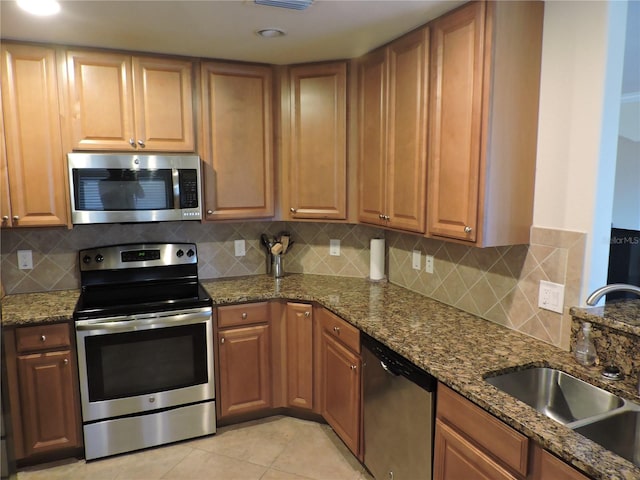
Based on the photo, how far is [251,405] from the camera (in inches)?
112

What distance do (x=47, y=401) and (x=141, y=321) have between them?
0.62 m

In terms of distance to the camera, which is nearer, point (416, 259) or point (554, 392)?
point (554, 392)

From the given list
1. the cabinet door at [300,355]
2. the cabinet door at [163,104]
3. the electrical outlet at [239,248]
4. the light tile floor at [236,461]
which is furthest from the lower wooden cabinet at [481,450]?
the cabinet door at [163,104]

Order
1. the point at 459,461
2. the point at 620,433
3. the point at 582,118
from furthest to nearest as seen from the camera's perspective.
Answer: the point at 582,118 < the point at 459,461 < the point at 620,433

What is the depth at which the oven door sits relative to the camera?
8.00 ft

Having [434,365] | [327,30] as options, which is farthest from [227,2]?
[434,365]

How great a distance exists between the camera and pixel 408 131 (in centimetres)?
230

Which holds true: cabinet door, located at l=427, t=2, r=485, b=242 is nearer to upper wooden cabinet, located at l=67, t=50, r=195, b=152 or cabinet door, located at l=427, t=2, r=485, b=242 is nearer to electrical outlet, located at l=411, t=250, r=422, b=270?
electrical outlet, located at l=411, t=250, r=422, b=270

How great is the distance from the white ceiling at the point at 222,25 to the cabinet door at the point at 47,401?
165 centimetres

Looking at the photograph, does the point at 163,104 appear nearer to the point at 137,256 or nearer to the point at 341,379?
the point at 137,256

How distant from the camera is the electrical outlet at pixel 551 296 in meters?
1.88

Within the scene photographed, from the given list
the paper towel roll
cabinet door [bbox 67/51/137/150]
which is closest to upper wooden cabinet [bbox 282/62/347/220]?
the paper towel roll

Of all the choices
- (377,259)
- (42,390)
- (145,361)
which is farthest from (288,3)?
(42,390)

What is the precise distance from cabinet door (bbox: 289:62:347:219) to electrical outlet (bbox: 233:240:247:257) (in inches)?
21.5
